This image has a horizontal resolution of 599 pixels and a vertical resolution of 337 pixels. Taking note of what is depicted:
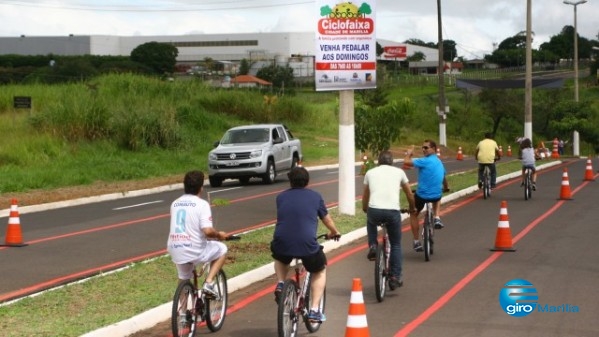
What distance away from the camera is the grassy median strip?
9.58 metres

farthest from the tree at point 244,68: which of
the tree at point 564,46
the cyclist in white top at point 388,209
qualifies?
the cyclist in white top at point 388,209

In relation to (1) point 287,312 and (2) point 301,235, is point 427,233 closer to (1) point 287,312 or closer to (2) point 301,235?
(2) point 301,235

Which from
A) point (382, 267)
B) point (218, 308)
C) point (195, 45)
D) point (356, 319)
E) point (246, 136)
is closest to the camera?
point (356, 319)

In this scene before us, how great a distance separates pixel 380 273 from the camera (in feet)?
37.1

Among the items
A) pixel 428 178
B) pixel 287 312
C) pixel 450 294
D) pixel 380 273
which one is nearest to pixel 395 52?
pixel 428 178

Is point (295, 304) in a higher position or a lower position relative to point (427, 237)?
higher

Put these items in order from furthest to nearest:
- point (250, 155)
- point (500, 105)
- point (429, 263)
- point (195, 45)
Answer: point (195, 45) → point (500, 105) → point (250, 155) → point (429, 263)

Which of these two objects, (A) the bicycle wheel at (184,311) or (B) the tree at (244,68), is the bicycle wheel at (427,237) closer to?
(A) the bicycle wheel at (184,311)

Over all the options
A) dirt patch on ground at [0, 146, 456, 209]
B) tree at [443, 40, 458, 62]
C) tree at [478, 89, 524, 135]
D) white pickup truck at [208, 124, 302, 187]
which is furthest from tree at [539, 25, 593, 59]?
dirt patch on ground at [0, 146, 456, 209]

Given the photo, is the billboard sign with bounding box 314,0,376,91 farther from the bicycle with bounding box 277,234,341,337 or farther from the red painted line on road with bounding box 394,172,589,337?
the bicycle with bounding box 277,234,341,337

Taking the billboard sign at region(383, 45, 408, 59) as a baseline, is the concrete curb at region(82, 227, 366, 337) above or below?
below

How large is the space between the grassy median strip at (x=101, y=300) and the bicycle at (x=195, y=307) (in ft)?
3.09

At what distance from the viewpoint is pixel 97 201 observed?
27.1 meters

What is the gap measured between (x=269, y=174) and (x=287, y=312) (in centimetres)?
2320
